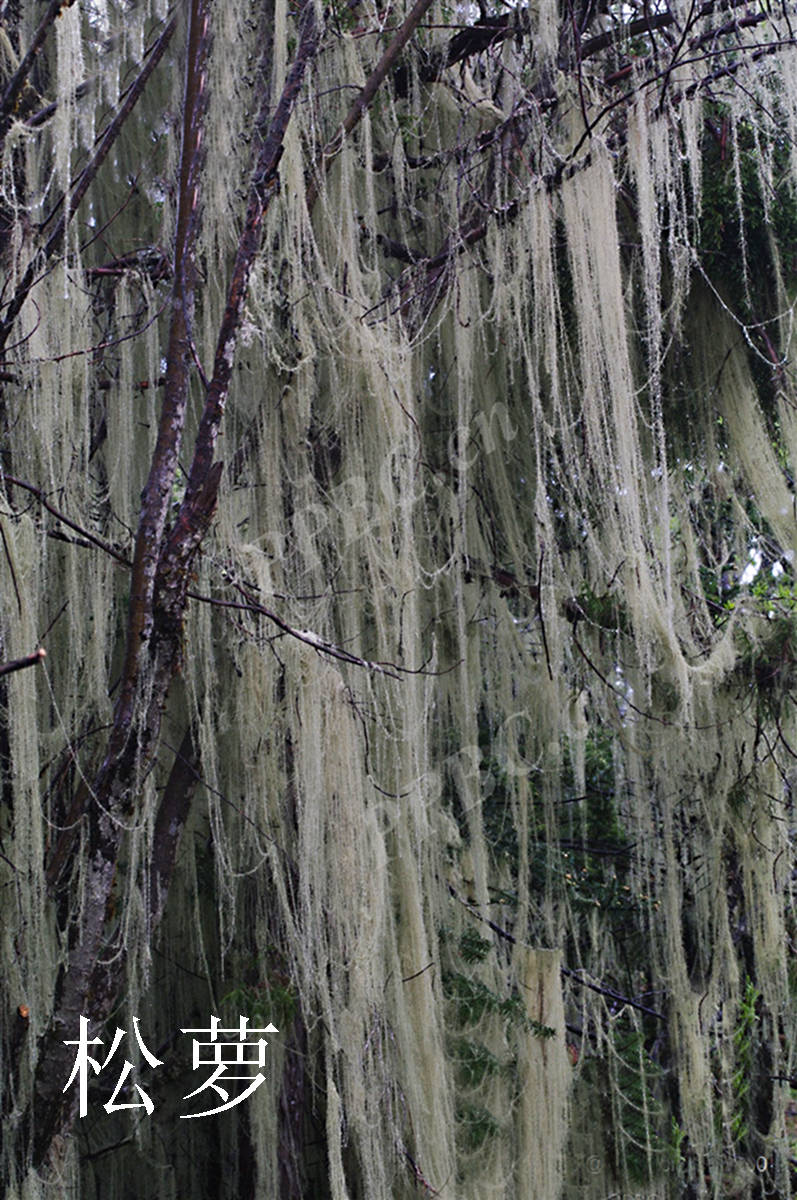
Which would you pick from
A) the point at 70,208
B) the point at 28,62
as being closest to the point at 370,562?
the point at 70,208

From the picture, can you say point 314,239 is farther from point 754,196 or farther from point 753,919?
point 753,919

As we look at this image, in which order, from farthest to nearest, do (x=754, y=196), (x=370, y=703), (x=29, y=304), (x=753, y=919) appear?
(x=753, y=919)
(x=754, y=196)
(x=370, y=703)
(x=29, y=304)

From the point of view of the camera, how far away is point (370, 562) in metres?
2.64

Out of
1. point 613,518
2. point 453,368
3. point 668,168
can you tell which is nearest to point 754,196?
point 668,168

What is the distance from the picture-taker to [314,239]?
2.67 metres

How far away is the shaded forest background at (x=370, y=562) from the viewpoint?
227cm

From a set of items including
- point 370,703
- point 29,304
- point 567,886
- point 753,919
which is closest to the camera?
point 29,304

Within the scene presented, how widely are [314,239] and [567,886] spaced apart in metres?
2.39

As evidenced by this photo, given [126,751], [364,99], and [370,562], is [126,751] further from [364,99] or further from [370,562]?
[364,99]

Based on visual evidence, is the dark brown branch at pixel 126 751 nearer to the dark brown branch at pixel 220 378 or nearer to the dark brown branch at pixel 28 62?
the dark brown branch at pixel 220 378

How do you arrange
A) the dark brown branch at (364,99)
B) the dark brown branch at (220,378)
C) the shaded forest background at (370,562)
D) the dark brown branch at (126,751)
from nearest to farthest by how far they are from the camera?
the dark brown branch at (126,751), the dark brown branch at (220,378), the shaded forest background at (370,562), the dark brown branch at (364,99)

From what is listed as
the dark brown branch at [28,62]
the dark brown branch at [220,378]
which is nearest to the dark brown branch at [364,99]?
the dark brown branch at [220,378]

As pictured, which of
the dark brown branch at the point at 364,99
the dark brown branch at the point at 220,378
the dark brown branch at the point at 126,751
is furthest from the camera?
the dark brown branch at the point at 364,99

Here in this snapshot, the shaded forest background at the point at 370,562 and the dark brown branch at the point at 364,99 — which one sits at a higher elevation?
the dark brown branch at the point at 364,99
